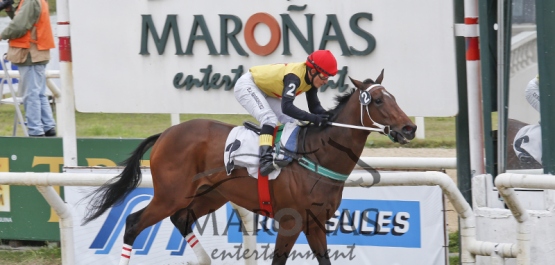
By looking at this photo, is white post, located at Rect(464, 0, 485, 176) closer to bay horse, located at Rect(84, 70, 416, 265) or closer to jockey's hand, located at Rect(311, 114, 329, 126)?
bay horse, located at Rect(84, 70, 416, 265)

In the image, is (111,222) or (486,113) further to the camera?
(111,222)

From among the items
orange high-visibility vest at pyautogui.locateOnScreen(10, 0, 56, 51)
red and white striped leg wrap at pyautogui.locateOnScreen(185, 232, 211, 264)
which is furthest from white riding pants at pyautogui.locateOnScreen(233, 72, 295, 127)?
orange high-visibility vest at pyautogui.locateOnScreen(10, 0, 56, 51)

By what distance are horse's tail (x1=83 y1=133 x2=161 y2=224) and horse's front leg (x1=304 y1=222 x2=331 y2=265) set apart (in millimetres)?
1248

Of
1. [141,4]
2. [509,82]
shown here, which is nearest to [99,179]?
[141,4]

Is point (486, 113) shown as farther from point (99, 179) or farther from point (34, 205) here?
point (34, 205)

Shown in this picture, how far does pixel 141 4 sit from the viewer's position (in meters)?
6.77

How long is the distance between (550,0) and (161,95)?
2929 millimetres

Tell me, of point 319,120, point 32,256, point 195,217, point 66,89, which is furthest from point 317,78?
point 32,256

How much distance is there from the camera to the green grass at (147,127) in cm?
1078

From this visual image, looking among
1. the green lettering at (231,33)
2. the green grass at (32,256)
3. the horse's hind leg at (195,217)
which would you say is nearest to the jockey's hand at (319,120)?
the horse's hind leg at (195,217)

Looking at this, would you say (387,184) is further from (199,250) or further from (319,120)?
(199,250)

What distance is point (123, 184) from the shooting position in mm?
5988

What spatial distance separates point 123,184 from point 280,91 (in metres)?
1.20

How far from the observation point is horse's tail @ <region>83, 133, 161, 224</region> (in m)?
5.98
